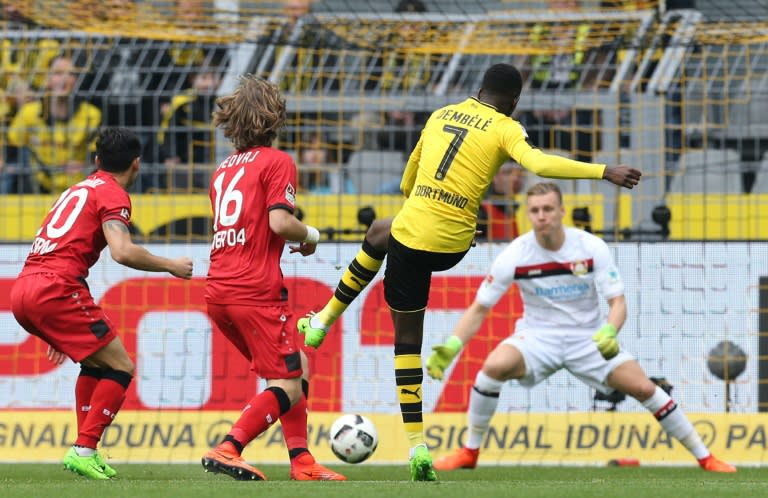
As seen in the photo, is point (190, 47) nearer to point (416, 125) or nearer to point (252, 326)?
point (416, 125)

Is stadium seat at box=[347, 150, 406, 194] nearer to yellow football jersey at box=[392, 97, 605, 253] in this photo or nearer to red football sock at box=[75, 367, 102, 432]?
red football sock at box=[75, 367, 102, 432]

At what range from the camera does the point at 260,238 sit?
23.0 ft

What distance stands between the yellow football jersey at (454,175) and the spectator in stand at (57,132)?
18.0 ft

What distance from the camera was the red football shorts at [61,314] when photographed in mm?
7457

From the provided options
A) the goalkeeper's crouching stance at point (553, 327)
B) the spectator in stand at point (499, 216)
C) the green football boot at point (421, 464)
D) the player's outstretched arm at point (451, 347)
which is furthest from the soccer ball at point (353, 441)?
the spectator in stand at point (499, 216)

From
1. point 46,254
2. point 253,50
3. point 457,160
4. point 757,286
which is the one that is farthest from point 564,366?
point 253,50

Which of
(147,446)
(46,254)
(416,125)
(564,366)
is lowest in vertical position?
(147,446)

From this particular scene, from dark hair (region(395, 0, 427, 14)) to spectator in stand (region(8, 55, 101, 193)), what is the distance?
8.76 feet

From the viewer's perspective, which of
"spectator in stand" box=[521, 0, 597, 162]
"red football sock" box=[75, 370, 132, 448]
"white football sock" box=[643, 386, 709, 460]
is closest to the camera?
"red football sock" box=[75, 370, 132, 448]

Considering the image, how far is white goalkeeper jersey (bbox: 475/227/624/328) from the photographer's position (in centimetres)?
902

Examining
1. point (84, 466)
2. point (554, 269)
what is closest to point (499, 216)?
point (554, 269)

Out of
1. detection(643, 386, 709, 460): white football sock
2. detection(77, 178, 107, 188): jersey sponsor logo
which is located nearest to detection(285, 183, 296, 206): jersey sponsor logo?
detection(77, 178, 107, 188): jersey sponsor logo

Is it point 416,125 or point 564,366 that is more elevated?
point 416,125

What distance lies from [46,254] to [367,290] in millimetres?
3355
